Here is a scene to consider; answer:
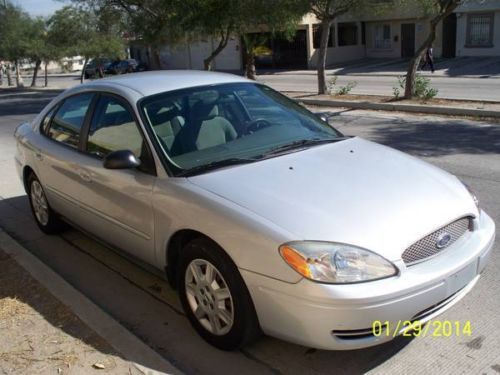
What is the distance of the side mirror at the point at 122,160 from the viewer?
11.8ft

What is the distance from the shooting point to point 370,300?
2666mm

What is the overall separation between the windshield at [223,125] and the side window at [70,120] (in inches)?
39.3

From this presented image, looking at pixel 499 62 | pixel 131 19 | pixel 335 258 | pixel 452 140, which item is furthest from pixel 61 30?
pixel 335 258

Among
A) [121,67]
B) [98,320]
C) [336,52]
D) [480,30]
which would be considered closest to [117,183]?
[98,320]

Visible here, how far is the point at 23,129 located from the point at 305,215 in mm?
4080

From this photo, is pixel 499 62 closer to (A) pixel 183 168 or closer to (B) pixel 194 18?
(B) pixel 194 18

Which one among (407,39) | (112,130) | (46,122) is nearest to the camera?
(112,130)

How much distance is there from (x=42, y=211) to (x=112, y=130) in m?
1.83

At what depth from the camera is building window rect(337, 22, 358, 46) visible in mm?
40875

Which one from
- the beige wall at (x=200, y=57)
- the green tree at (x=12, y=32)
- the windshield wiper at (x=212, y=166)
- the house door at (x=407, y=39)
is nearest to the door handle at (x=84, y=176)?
the windshield wiper at (x=212, y=166)

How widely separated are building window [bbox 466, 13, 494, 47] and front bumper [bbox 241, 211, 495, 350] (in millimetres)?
35052

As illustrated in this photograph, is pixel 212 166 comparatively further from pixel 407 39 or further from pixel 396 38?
pixel 396 38

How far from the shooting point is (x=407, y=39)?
3903cm

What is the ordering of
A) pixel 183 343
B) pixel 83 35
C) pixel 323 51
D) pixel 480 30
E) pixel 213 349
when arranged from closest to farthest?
pixel 213 349 < pixel 183 343 < pixel 323 51 < pixel 83 35 < pixel 480 30
